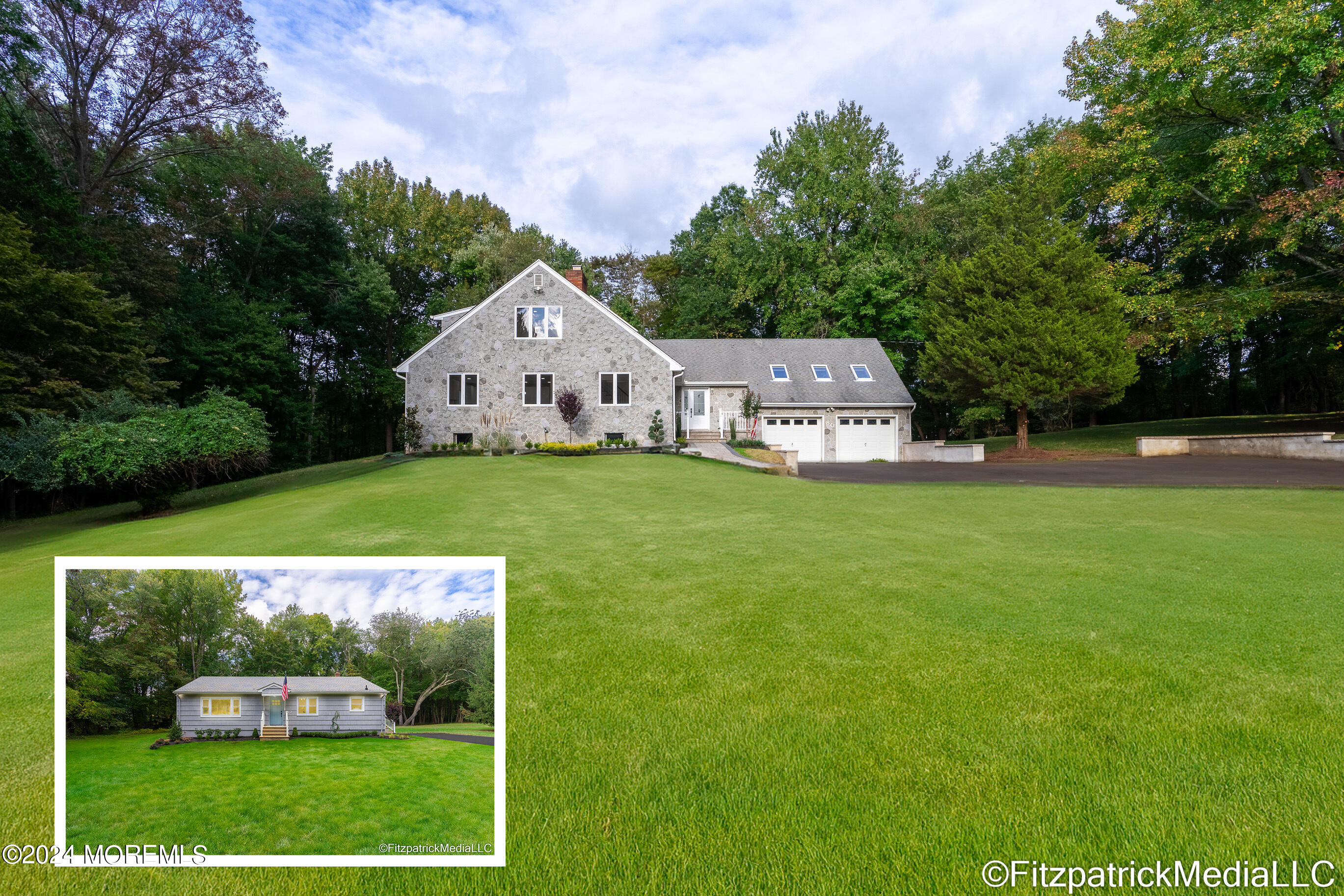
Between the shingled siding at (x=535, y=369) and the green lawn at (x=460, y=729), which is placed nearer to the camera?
the green lawn at (x=460, y=729)

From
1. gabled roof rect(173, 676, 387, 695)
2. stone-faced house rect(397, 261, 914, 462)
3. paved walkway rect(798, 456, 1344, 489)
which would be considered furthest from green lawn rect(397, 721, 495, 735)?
stone-faced house rect(397, 261, 914, 462)

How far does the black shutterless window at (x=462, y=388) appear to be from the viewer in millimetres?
A: 22797

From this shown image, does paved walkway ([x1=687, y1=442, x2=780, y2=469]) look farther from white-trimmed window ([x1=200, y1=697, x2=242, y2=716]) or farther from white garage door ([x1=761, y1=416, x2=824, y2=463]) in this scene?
white-trimmed window ([x1=200, y1=697, x2=242, y2=716])

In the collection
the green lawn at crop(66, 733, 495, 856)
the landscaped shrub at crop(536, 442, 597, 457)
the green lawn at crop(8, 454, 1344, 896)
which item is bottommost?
the green lawn at crop(8, 454, 1344, 896)

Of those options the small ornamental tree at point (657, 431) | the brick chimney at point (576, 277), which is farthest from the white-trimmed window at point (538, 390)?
the brick chimney at point (576, 277)

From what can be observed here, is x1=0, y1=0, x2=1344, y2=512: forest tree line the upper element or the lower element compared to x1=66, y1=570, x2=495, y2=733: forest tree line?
upper

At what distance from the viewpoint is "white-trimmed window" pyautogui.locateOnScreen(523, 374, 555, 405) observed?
905 inches

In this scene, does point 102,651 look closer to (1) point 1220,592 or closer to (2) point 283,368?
(1) point 1220,592

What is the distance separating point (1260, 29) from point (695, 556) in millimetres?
20364

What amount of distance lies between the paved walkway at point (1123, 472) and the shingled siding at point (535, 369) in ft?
23.1

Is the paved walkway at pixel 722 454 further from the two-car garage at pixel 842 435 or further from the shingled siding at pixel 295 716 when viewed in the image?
the shingled siding at pixel 295 716

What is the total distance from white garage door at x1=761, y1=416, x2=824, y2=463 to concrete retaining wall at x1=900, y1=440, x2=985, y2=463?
144 inches

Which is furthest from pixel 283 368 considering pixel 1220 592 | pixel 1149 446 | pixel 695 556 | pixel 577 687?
pixel 1149 446

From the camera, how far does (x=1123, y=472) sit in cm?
1616
